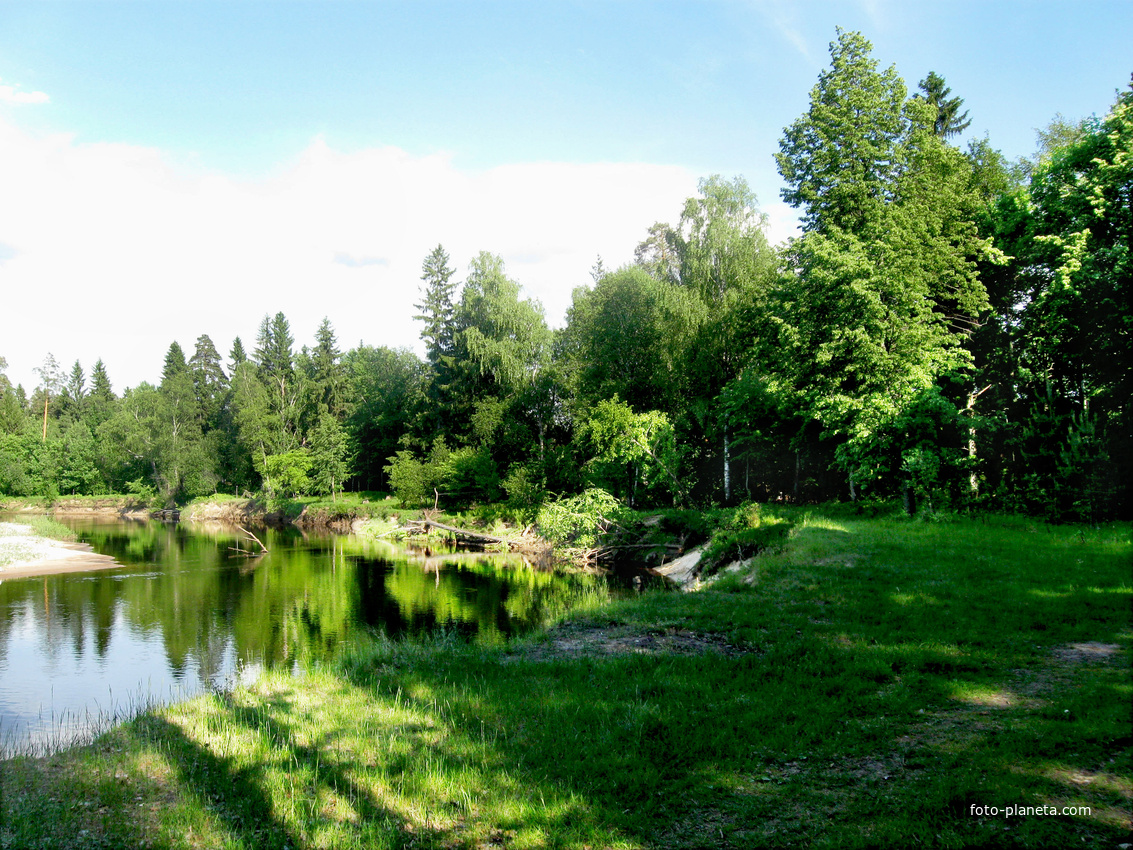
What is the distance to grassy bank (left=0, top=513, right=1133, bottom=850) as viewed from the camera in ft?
16.2

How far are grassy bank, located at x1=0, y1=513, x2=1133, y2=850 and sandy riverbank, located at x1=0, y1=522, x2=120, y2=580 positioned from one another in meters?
24.6

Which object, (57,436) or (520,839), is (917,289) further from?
(57,436)

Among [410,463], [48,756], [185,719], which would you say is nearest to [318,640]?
[185,719]

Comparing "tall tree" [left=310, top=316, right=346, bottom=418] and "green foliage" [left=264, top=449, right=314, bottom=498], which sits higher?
"tall tree" [left=310, top=316, right=346, bottom=418]

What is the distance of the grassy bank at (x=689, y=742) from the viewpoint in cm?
495

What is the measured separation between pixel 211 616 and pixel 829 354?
21340 mm

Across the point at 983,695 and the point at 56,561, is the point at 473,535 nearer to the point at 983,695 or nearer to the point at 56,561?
the point at 56,561

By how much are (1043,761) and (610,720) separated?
12.8ft

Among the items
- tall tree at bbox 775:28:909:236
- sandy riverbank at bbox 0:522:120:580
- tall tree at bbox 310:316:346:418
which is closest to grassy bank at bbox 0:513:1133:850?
tall tree at bbox 775:28:909:236

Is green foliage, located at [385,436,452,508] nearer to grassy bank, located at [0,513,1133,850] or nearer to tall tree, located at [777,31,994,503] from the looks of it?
tall tree, located at [777,31,994,503]

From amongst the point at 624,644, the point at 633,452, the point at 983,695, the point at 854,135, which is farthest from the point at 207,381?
the point at 983,695

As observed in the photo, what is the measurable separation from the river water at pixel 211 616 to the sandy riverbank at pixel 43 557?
1.36 m

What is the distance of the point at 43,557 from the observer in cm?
3128

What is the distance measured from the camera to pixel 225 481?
69375 millimetres
